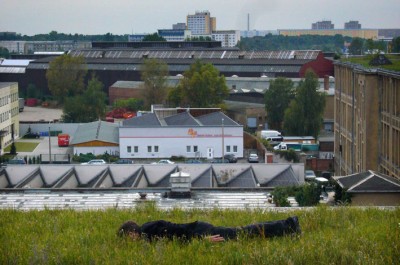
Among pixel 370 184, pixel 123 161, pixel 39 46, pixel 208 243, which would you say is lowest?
pixel 123 161

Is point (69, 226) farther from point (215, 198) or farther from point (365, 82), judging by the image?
point (365, 82)

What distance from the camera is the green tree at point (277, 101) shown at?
26.0m

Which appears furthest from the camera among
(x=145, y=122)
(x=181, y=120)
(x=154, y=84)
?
(x=154, y=84)

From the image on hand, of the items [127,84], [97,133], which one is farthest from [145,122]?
[127,84]

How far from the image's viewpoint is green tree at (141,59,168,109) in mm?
30672

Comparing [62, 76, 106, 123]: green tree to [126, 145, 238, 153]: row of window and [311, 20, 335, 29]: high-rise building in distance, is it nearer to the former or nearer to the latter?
[126, 145, 238, 153]: row of window

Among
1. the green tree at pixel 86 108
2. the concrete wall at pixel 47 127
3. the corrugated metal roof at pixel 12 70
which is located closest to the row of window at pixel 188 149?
the concrete wall at pixel 47 127

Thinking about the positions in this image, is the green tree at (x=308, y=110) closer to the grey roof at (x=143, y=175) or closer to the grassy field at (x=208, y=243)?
the grey roof at (x=143, y=175)

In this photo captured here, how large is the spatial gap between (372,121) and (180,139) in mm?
6535

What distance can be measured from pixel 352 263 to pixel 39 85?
37.7m

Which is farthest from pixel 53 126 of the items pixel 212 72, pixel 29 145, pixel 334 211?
pixel 334 211

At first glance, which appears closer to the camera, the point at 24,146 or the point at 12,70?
the point at 24,146

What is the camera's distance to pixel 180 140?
20.3 m

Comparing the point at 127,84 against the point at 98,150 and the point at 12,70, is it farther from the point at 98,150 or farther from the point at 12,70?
the point at 98,150
